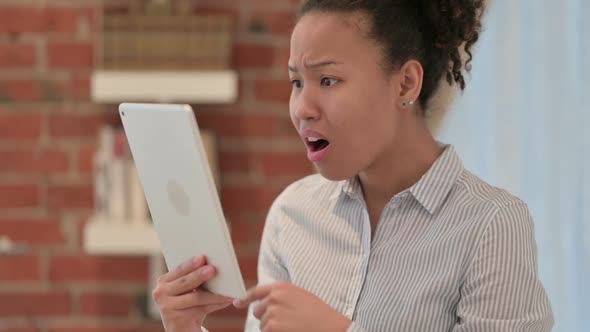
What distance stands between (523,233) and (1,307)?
1.79 metres

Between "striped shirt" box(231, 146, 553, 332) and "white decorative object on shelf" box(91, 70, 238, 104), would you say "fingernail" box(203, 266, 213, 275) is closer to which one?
"striped shirt" box(231, 146, 553, 332)

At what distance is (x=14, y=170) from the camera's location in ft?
8.77

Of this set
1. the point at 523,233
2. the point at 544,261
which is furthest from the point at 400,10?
the point at 544,261

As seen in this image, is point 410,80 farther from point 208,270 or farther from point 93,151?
point 93,151

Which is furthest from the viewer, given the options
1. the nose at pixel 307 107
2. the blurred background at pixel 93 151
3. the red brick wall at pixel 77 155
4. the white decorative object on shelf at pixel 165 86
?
the red brick wall at pixel 77 155

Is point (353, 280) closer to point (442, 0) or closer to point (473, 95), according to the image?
point (442, 0)

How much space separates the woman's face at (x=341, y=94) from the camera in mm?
1359

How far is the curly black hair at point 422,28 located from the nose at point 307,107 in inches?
4.7

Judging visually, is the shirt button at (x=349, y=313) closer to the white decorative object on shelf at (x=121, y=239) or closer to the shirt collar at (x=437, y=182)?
the shirt collar at (x=437, y=182)

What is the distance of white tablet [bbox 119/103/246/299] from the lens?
1193 millimetres

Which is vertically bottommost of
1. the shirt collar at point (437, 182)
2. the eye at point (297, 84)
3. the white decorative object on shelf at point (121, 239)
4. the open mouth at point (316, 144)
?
the white decorative object on shelf at point (121, 239)

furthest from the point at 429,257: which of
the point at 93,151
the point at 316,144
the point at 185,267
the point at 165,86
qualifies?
the point at 93,151

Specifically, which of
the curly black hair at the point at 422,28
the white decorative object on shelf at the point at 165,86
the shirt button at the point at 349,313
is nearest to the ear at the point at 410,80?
the curly black hair at the point at 422,28

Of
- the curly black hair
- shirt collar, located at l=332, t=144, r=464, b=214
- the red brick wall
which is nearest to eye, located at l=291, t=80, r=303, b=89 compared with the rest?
the curly black hair
